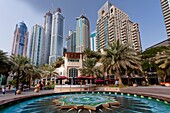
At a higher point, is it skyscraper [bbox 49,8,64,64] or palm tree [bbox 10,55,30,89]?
skyscraper [bbox 49,8,64,64]

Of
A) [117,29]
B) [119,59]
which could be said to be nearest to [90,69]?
[119,59]

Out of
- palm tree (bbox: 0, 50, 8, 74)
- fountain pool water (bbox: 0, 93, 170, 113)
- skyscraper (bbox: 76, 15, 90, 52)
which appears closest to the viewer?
fountain pool water (bbox: 0, 93, 170, 113)

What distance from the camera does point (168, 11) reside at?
255ft

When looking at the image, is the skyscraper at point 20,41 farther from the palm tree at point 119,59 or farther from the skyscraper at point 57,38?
the palm tree at point 119,59

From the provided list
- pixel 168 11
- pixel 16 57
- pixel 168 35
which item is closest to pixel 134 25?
pixel 168 11

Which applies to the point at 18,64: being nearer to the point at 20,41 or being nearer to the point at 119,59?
the point at 119,59

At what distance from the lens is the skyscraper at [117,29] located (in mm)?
92562

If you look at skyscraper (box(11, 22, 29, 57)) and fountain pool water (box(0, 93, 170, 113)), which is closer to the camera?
fountain pool water (box(0, 93, 170, 113))

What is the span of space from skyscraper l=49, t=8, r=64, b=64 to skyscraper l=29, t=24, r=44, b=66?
1633 centimetres

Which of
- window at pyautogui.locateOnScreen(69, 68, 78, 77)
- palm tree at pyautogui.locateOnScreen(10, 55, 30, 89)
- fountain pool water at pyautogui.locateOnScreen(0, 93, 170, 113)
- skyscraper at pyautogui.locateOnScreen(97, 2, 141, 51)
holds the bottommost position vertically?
fountain pool water at pyautogui.locateOnScreen(0, 93, 170, 113)

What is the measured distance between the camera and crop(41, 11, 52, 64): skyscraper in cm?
15545

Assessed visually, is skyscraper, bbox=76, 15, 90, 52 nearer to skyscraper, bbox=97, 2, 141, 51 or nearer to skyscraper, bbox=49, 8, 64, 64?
skyscraper, bbox=49, 8, 64, 64

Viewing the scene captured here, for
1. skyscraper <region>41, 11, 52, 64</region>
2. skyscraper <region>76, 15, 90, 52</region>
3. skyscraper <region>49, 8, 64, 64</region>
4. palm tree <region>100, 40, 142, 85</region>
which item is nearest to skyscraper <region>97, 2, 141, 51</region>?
skyscraper <region>76, 15, 90, 52</region>

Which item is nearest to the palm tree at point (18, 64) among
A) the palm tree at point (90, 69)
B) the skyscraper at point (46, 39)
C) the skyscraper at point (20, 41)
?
the palm tree at point (90, 69)
